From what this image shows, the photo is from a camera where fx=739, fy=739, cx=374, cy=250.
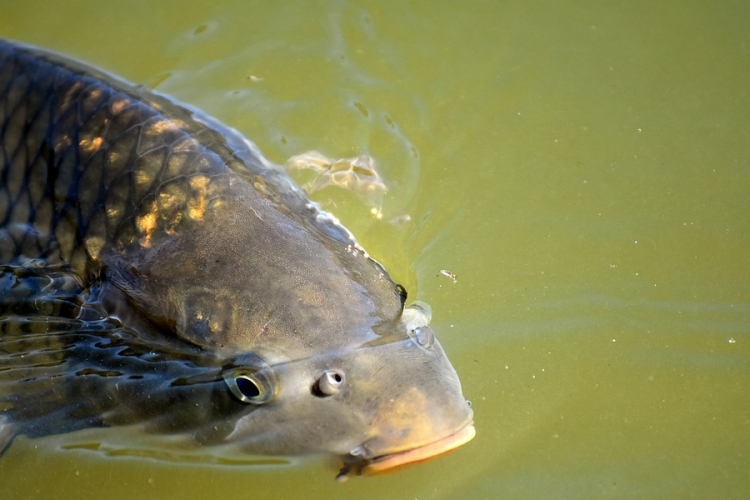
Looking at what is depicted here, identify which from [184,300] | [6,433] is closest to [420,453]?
[184,300]

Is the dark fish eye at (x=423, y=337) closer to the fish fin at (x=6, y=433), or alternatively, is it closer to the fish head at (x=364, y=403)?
the fish head at (x=364, y=403)

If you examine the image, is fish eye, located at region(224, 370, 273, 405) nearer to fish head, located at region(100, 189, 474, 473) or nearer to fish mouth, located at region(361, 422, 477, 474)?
fish head, located at region(100, 189, 474, 473)

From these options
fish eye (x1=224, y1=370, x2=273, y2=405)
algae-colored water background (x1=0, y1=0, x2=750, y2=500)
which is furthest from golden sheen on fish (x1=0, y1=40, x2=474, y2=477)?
algae-colored water background (x1=0, y1=0, x2=750, y2=500)

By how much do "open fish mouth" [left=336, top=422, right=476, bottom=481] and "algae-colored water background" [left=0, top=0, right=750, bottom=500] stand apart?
1.52 ft

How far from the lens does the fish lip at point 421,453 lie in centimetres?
229

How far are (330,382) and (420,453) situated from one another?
1.21 ft

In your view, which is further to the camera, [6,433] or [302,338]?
[6,433]

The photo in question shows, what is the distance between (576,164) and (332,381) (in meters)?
2.01

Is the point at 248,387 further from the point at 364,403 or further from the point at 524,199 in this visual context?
the point at 524,199

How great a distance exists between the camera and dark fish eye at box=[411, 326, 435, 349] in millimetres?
2561

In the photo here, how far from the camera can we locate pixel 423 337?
8.45ft

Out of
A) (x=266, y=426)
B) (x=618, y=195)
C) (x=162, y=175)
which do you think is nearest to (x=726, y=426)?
(x=618, y=195)

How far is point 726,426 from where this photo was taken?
2.92 meters

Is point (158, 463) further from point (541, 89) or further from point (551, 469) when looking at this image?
point (541, 89)
